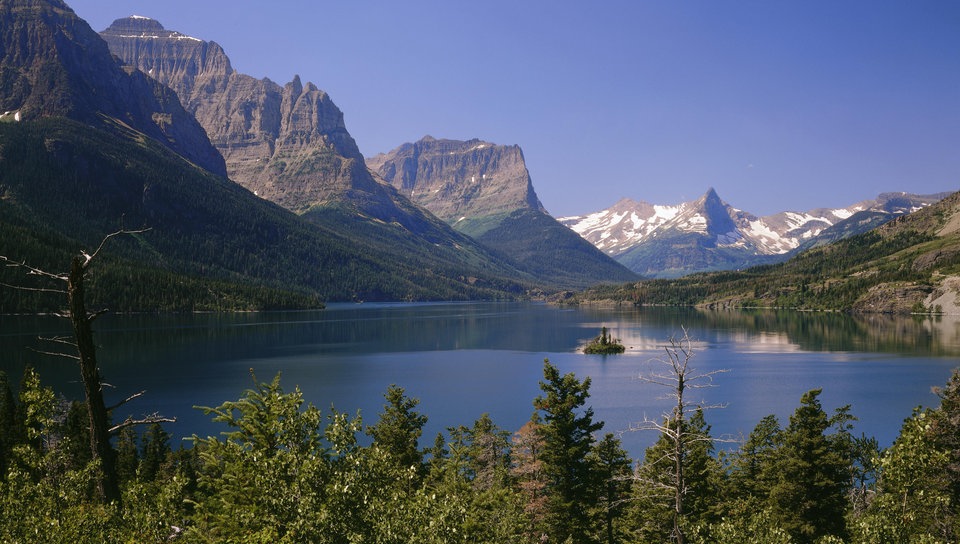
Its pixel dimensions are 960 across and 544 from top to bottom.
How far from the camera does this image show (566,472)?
4084 cm

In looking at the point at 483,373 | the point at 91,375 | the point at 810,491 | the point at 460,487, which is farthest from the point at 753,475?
the point at 483,373

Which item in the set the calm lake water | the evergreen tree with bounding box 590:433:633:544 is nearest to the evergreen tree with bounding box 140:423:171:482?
the calm lake water

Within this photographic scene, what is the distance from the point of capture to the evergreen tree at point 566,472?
40.1 metres

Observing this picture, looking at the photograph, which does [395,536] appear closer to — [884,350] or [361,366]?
[361,366]

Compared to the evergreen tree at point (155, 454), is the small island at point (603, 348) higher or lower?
higher

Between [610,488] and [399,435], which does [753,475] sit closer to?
[610,488]

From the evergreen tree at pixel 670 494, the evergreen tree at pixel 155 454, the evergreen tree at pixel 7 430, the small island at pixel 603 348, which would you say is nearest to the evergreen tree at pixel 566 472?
the evergreen tree at pixel 670 494

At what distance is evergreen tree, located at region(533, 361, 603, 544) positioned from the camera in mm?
40125

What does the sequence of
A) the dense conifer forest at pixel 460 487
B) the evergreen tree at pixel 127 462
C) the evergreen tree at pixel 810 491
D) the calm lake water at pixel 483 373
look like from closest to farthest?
the dense conifer forest at pixel 460 487 → the evergreen tree at pixel 810 491 → the evergreen tree at pixel 127 462 → the calm lake water at pixel 483 373

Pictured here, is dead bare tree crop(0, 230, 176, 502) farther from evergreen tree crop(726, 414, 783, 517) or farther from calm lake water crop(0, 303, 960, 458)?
calm lake water crop(0, 303, 960, 458)

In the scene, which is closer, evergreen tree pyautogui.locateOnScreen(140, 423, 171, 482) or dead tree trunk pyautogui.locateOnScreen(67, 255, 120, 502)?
dead tree trunk pyautogui.locateOnScreen(67, 255, 120, 502)

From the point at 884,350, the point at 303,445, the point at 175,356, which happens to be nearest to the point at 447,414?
the point at 303,445

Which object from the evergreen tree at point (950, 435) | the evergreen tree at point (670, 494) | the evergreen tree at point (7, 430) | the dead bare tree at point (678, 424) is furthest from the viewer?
the evergreen tree at point (7, 430)

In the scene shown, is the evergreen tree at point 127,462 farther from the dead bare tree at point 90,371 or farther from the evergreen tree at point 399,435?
the dead bare tree at point 90,371
